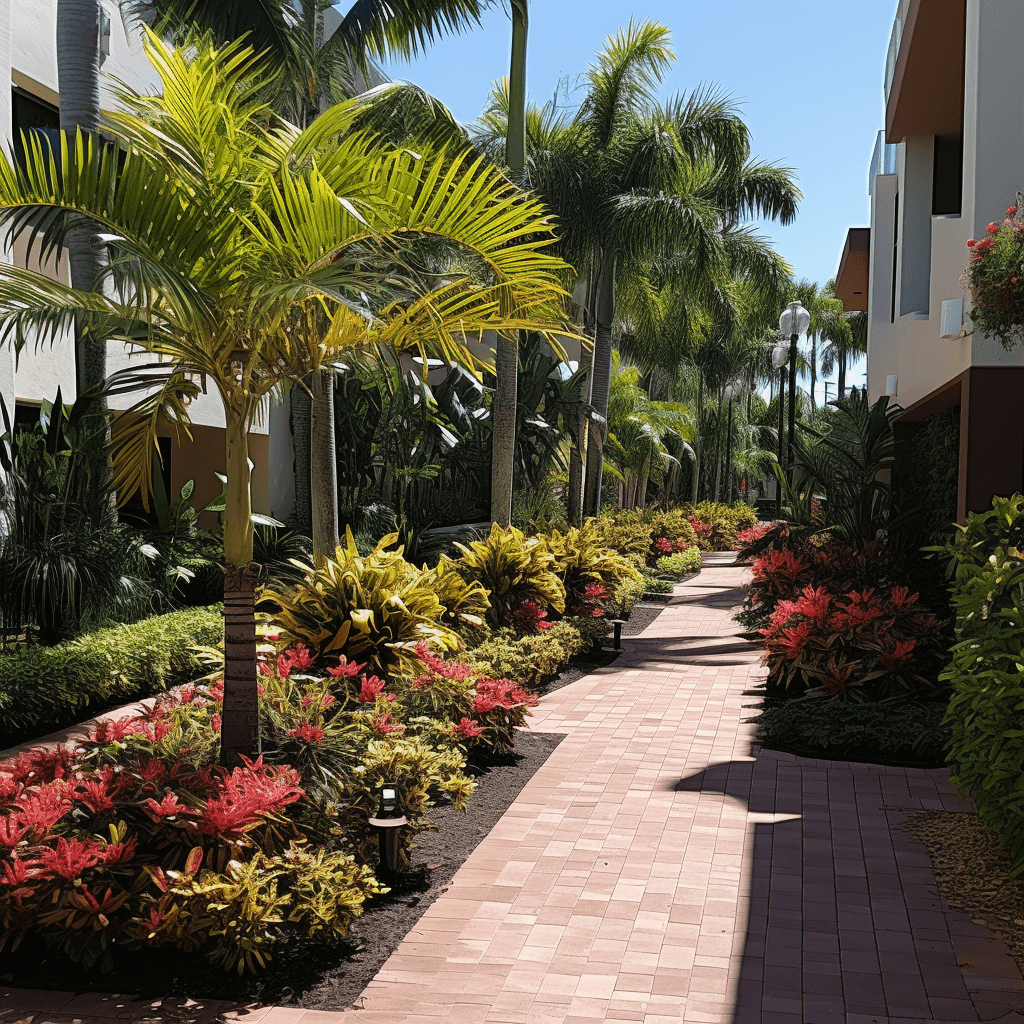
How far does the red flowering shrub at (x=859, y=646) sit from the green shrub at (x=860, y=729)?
246 millimetres

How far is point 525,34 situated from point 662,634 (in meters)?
7.88

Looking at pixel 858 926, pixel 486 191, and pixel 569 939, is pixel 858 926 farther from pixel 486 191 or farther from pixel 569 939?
pixel 486 191

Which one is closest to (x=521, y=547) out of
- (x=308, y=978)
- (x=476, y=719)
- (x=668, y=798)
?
(x=476, y=719)

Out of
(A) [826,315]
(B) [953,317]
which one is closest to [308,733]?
(B) [953,317]

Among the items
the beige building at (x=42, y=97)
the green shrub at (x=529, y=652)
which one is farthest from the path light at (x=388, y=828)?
the beige building at (x=42, y=97)

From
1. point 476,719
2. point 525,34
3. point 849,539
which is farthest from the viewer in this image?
point 525,34

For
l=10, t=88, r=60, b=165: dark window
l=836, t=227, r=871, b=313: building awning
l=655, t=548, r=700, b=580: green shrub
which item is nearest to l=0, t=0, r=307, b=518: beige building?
l=10, t=88, r=60, b=165: dark window

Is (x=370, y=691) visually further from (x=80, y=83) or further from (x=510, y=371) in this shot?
(x=510, y=371)

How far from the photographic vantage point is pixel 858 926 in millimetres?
4602

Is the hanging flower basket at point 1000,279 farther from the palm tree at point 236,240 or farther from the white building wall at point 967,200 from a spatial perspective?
the palm tree at point 236,240

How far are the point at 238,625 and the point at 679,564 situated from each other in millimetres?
17355

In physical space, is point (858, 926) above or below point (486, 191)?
below

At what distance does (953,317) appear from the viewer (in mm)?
7828

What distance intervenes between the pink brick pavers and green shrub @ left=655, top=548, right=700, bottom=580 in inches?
528
